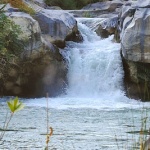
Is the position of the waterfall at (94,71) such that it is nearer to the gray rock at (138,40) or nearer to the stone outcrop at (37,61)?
the stone outcrop at (37,61)

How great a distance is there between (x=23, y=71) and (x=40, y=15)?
237 centimetres

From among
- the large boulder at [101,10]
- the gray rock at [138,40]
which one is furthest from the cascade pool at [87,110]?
the large boulder at [101,10]

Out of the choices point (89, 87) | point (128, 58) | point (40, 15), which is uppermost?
point (40, 15)

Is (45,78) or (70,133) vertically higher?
Result: (70,133)

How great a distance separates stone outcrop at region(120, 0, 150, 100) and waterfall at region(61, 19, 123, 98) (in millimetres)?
405

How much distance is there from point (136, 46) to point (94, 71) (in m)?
2.07

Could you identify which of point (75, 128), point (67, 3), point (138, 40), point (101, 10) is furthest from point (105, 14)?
point (75, 128)

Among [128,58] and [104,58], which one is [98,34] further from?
[128,58]

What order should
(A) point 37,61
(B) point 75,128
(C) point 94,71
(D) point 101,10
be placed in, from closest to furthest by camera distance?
(B) point 75,128 → (A) point 37,61 → (C) point 94,71 → (D) point 101,10

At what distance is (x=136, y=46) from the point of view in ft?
49.0

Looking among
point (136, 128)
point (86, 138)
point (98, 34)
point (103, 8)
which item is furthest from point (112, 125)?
point (103, 8)

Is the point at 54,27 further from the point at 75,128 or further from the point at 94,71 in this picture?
the point at 75,128

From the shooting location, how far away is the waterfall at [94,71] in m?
16.2

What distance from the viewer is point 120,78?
16188mm
